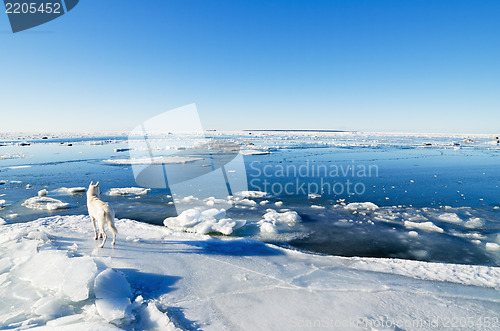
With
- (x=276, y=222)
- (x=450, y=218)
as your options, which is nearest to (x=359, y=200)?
(x=450, y=218)

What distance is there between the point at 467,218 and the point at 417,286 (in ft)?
17.8

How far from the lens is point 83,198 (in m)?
9.95

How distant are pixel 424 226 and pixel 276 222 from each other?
13.9ft

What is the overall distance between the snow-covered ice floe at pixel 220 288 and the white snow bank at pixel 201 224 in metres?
1.20

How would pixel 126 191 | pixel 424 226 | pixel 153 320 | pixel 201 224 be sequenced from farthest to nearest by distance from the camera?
pixel 126 191 < pixel 424 226 < pixel 201 224 < pixel 153 320

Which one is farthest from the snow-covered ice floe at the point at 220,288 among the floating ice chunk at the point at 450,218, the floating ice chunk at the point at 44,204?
the floating ice chunk at the point at 44,204

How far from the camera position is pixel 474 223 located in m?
6.92

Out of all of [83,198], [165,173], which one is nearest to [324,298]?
[83,198]

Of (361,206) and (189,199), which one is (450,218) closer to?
(361,206)

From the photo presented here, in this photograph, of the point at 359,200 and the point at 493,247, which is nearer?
the point at 493,247

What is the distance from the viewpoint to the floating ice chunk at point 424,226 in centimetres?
655

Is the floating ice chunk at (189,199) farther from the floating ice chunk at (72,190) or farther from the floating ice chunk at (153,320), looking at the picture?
the floating ice chunk at (153,320)

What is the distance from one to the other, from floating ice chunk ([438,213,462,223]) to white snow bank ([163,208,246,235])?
246 inches

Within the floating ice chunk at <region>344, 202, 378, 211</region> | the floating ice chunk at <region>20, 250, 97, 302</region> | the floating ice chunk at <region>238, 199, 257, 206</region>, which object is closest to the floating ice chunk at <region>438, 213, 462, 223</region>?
the floating ice chunk at <region>344, 202, 378, 211</region>
